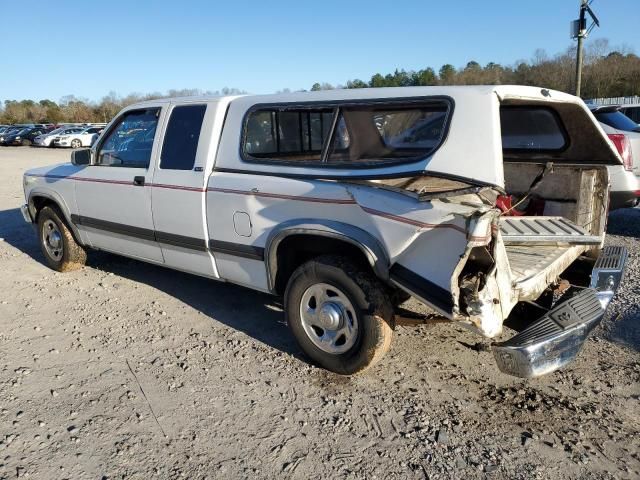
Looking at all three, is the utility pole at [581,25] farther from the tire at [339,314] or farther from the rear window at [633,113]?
the tire at [339,314]

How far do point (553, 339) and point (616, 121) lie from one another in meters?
6.72

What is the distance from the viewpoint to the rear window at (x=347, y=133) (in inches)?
132

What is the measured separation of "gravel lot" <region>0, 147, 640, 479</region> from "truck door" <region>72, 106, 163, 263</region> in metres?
0.73

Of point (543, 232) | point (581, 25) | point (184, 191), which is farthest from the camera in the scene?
point (581, 25)

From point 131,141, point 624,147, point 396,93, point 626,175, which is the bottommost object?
point 626,175

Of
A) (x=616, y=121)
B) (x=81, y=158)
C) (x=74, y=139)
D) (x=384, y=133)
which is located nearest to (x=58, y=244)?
(x=81, y=158)

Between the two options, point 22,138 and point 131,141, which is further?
point 22,138

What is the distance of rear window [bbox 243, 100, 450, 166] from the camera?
3.35 meters

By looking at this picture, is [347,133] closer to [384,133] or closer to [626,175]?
[384,133]

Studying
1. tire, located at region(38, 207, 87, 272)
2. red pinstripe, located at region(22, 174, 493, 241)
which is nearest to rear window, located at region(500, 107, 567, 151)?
red pinstripe, located at region(22, 174, 493, 241)

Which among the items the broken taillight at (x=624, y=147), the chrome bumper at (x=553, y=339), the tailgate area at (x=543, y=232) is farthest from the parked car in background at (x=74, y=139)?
the chrome bumper at (x=553, y=339)

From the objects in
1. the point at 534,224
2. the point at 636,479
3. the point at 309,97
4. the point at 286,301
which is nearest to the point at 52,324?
the point at 286,301

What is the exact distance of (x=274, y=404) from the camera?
133 inches

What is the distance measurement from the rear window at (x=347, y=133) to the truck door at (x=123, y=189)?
48.3 inches
